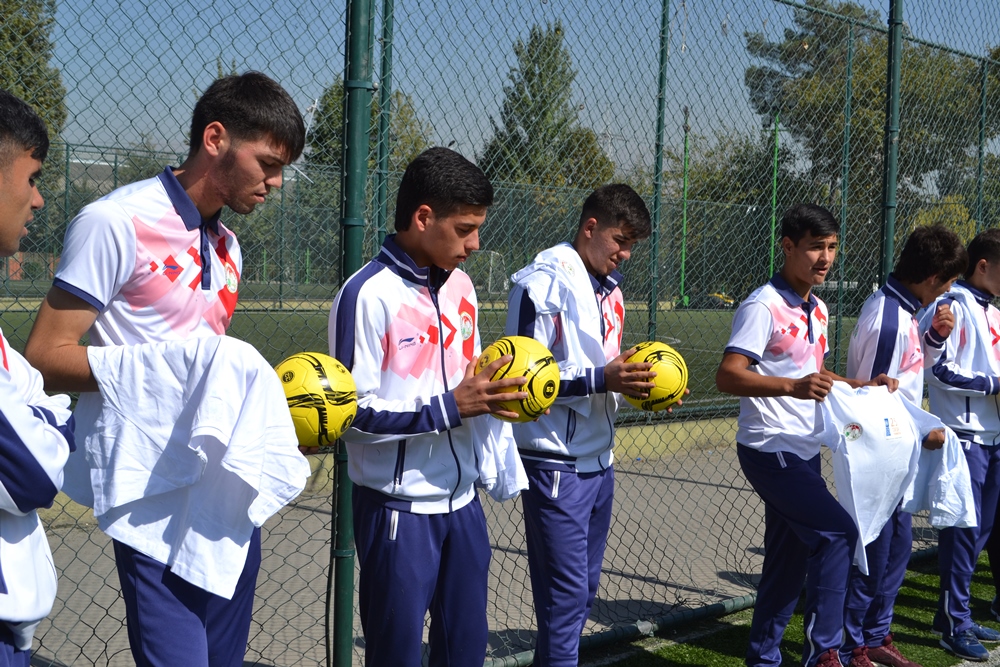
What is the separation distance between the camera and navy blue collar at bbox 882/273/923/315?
434cm

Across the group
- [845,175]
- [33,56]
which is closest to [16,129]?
[33,56]

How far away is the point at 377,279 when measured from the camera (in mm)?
2742

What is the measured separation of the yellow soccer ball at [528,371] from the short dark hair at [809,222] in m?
1.64

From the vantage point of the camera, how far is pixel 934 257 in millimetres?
4297

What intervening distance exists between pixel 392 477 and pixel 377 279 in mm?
596

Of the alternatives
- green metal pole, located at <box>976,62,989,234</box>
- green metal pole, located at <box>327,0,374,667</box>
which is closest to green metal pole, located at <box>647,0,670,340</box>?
green metal pole, located at <box>327,0,374,667</box>

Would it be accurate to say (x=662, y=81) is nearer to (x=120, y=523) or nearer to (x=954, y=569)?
(x=954, y=569)

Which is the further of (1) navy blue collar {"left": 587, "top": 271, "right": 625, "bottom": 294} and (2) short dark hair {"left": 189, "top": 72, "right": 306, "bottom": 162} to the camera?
(1) navy blue collar {"left": 587, "top": 271, "right": 625, "bottom": 294}

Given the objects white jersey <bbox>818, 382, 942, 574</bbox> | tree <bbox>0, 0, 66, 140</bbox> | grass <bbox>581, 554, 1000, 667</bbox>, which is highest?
tree <bbox>0, 0, 66, 140</bbox>

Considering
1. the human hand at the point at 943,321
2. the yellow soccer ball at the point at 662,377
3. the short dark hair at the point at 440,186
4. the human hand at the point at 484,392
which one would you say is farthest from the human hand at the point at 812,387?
the short dark hair at the point at 440,186

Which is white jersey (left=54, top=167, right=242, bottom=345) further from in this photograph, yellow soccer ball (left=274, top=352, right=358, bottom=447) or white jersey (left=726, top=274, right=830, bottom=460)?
white jersey (left=726, top=274, right=830, bottom=460)

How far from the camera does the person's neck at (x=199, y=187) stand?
7.91 feet

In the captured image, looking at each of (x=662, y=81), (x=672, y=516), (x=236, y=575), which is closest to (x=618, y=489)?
(x=672, y=516)

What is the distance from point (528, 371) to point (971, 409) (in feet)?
10.3
